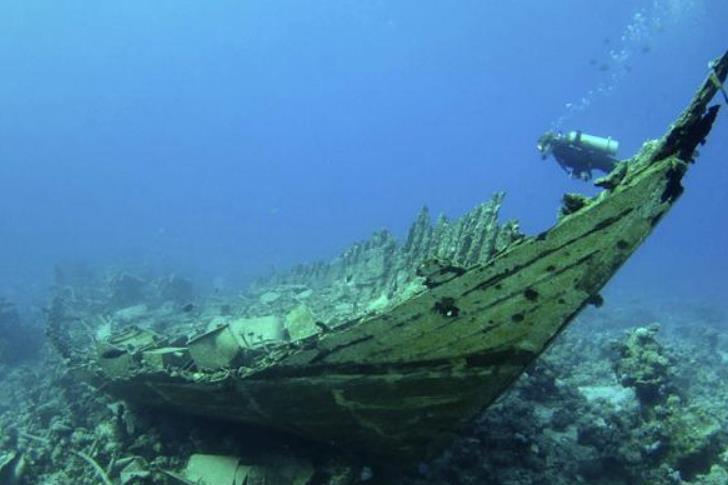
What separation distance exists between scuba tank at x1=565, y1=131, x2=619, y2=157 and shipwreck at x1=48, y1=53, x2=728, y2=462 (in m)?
4.54

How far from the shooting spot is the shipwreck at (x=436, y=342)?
389cm

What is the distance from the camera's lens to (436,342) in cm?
458

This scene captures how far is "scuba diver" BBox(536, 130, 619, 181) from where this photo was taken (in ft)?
Answer: 36.7

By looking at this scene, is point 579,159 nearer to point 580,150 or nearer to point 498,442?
point 580,150

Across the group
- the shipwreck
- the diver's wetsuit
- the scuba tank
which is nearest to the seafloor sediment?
the shipwreck

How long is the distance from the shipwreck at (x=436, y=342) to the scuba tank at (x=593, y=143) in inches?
179

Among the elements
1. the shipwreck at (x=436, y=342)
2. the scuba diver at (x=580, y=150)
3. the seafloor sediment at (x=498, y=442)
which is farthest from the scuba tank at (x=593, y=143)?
the shipwreck at (x=436, y=342)

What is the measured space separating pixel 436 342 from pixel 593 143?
8.24 m

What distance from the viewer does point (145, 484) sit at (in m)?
6.47

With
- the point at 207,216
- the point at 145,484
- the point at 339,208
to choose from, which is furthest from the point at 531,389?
the point at 339,208

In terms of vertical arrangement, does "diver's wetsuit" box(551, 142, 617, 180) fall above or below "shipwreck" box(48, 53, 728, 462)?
above

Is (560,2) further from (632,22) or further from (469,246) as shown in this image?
(469,246)

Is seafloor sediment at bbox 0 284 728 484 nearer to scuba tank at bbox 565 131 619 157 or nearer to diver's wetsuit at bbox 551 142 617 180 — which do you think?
diver's wetsuit at bbox 551 142 617 180

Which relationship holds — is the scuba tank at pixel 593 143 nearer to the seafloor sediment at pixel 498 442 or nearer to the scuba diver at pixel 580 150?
the scuba diver at pixel 580 150
